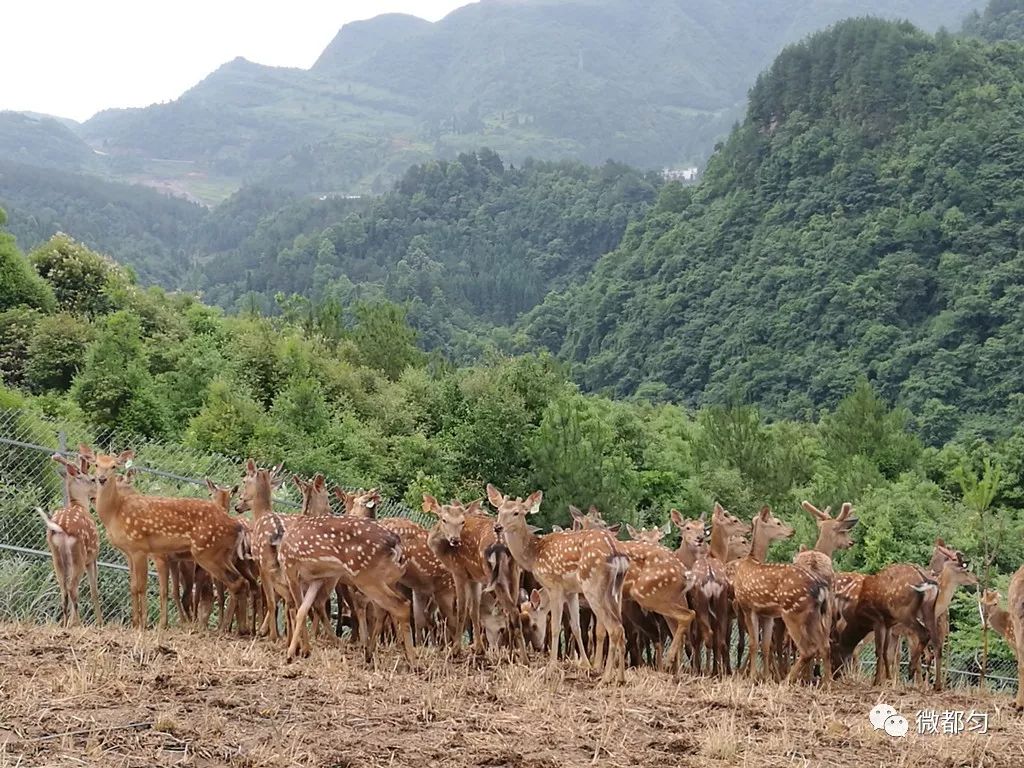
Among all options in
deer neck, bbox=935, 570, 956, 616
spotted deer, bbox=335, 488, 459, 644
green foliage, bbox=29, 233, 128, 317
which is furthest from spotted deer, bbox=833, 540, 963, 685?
green foliage, bbox=29, 233, 128, 317

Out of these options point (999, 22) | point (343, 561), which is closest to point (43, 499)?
point (343, 561)

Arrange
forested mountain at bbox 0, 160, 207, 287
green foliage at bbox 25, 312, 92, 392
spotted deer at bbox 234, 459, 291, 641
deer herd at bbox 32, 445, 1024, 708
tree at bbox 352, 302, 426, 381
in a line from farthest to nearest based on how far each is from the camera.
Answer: forested mountain at bbox 0, 160, 207, 287 → tree at bbox 352, 302, 426, 381 → green foliage at bbox 25, 312, 92, 392 → spotted deer at bbox 234, 459, 291, 641 → deer herd at bbox 32, 445, 1024, 708

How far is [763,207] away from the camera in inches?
3839

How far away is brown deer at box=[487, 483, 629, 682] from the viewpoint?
1010cm

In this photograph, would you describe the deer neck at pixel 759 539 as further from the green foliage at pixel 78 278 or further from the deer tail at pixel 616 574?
the green foliage at pixel 78 278

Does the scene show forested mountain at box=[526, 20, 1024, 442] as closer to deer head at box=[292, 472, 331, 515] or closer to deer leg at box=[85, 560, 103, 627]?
deer head at box=[292, 472, 331, 515]

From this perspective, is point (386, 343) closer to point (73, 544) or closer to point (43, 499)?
point (43, 499)

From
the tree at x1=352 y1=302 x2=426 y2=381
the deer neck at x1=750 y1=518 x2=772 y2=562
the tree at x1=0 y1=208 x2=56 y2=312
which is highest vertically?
the tree at x1=0 y1=208 x2=56 y2=312

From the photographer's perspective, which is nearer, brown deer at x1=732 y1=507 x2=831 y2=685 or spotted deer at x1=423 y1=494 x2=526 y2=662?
brown deer at x1=732 y1=507 x2=831 y2=685

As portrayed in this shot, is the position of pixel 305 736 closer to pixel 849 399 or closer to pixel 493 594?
pixel 493 594

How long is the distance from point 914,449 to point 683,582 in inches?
1162

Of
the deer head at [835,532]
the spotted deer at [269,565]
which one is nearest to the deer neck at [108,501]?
the spotted deer at [269,565]

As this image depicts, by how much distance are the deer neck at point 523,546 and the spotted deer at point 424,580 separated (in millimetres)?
727

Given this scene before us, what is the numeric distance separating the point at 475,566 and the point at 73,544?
374cm
